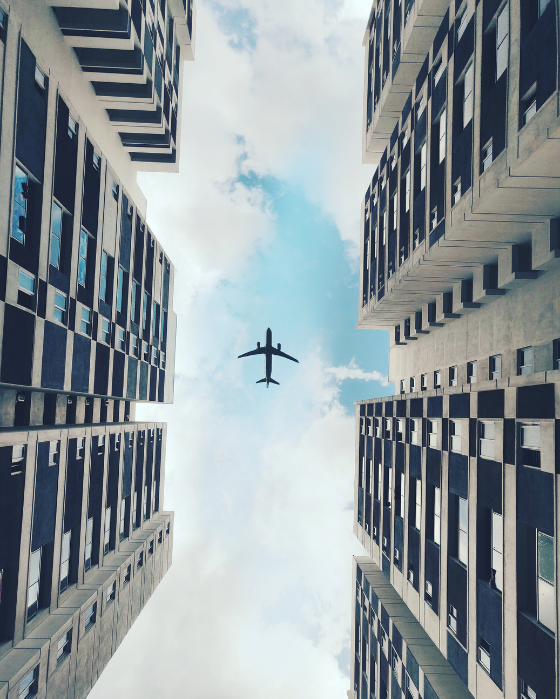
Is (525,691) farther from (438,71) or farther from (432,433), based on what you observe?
(438,71)

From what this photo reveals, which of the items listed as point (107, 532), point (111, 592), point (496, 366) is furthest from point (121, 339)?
point (496, 366)

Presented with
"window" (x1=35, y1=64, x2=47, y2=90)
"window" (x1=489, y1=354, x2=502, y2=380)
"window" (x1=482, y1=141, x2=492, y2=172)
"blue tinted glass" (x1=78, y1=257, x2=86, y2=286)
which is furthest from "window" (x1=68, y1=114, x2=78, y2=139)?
"window" (x1=489, y1=354, x2=502, y2=380)

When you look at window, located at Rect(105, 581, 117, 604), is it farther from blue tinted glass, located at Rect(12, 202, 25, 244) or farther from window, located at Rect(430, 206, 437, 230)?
window, located at Rect(430, 206, 437, 230)

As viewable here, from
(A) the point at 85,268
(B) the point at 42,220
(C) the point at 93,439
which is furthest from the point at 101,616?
(B) the point at 42,220

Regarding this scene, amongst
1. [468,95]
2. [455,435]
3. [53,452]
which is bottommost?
[53,452]

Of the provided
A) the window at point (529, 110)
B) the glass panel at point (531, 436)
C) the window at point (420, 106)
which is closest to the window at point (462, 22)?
the window at point (420, 106)
